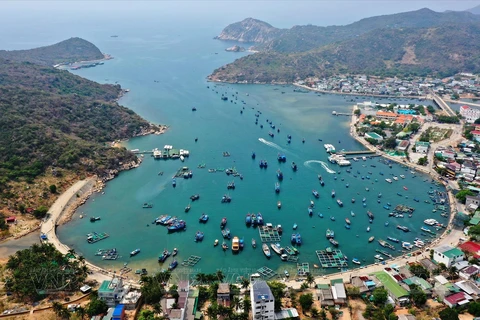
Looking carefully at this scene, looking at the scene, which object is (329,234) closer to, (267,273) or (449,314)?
(267,273)

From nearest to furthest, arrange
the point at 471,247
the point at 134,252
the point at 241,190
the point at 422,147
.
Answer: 1. the point at 471,247
2. the point at 134,252
3. the point at 241,190
4. the point at 422,147

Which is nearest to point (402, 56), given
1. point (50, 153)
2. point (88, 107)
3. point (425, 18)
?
point (425, 18)

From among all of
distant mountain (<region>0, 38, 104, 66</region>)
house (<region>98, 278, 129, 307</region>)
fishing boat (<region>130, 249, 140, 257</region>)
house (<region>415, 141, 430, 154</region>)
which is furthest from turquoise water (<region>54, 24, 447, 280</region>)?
distant mountain (<region>0, 38, 104, 66</region>)

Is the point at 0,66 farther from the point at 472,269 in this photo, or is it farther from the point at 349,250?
the point at 472,269

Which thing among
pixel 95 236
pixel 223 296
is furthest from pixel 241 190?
pixel 223 296

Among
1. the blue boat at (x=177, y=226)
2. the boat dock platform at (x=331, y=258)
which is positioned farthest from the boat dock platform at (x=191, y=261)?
the boat dock platform at (x=331, y=258)

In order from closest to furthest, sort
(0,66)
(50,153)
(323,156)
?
(50,153) < (323,156) < (0,66)

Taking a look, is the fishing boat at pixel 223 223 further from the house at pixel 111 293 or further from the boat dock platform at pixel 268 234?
the house at pixel 111 293
